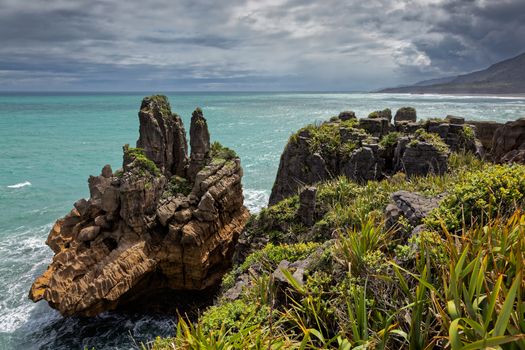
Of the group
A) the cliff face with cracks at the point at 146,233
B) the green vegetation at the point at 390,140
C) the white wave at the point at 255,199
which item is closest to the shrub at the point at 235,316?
the cliff face with cracks at the point at 146,233

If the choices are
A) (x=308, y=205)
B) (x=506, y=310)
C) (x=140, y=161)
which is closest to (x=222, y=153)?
(x=140, y=161)

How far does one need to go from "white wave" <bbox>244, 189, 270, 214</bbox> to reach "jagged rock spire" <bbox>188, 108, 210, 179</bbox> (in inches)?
324

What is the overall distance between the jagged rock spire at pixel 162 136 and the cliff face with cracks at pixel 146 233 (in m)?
0.05

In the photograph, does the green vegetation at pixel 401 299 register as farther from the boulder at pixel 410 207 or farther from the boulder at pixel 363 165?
the boulder at pixel 363 165

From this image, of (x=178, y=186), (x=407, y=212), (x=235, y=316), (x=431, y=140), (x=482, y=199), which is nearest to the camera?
(x=482, y=199)

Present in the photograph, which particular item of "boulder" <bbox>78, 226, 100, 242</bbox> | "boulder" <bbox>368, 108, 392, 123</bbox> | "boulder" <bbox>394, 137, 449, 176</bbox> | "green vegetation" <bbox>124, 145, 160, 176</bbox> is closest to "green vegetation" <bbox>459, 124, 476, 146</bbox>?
"boulder" <bbox>394, 137, 449, 176</bbox>

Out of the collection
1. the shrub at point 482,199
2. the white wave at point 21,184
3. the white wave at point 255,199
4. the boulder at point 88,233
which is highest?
the shrub at point 482,199

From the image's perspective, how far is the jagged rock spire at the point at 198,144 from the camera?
18.2 m

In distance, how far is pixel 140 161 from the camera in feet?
50.5

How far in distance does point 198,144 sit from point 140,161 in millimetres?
3771

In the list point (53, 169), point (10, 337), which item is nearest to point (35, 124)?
point (53, 169)

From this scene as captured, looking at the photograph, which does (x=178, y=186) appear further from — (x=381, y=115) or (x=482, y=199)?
(x=482, y=199)

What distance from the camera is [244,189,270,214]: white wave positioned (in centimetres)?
2639

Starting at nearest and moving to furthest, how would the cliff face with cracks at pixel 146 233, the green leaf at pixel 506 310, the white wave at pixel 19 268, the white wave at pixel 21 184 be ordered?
the green leaf at pixel 506 310, the cliff face with cracks at pixel 146 233, the white wave at pixel 19 268, the white wave at pixel 21 184
